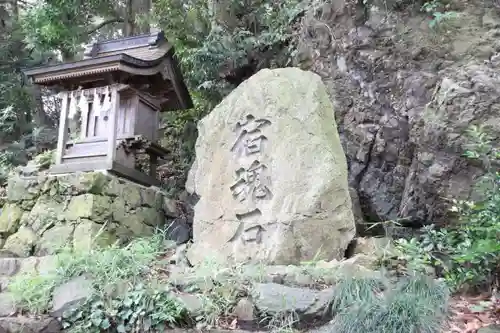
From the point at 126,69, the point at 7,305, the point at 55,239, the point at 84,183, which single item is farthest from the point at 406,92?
the point at 7,305

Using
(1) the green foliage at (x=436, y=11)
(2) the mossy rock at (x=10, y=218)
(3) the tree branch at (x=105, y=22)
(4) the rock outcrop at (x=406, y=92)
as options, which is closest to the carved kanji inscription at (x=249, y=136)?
(4) the rock outcrop at (x=406, y=92)

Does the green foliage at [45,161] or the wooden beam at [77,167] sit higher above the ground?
the green foliage at [45,161]

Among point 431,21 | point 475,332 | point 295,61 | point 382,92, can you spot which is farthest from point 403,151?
point 475,332

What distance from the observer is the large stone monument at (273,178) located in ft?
16.5

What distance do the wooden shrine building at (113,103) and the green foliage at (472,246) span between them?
533 centimetres

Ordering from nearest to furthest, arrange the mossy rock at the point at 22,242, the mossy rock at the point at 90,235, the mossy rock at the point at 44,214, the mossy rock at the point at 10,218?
the mossy rock at the point at 90,235 < the mossy rock at the point at 22,242 < the mossy rock at the point at 44,214 < the mossy rock at the point at 10,218

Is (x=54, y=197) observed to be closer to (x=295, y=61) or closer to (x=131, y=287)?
(x=131, y=287)

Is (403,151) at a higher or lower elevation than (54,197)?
higher

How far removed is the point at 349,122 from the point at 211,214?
3605mm

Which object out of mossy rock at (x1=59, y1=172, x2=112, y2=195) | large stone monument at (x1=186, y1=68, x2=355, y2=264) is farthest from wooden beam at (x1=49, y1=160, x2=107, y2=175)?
large stone monument at (x1=186, y1=68, x2=355, y2=264)

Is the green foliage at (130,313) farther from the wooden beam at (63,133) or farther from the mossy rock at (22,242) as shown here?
the wooden beam at (63,133)

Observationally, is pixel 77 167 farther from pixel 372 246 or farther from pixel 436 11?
pixel 436 11

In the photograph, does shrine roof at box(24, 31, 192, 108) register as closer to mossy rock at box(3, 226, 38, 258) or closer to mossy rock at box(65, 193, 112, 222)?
mossy rock at box(65, 193, 112, 222)

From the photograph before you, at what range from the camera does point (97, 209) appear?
720 centimetres
